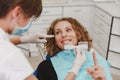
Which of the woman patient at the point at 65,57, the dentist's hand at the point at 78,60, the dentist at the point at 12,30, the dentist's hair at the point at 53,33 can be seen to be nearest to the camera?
the dentist at the point at 12,30

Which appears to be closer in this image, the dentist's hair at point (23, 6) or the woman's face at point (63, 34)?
the dentist's hair at point (23, 6)

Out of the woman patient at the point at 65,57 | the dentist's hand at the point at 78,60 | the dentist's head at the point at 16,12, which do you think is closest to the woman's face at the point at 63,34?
the woman patient at the point at 65,57

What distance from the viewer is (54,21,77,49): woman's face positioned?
1908mm

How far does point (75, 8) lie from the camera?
3.56m

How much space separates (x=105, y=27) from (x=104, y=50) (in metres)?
0.33

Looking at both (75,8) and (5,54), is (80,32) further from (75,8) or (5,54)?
(75,8)

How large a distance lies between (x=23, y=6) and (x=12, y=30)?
0.48ft

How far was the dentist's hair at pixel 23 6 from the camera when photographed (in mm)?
1055

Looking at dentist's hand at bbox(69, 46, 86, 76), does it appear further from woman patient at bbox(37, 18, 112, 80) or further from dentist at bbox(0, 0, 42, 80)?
dentist at bbox(0, 0, 42, 80)

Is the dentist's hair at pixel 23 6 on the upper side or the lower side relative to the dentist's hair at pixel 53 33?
upper

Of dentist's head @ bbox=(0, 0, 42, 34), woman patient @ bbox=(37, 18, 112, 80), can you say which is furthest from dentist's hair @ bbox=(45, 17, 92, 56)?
dentist's head @ bbox=(0, 0, 42, 34)

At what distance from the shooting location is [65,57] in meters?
2.00

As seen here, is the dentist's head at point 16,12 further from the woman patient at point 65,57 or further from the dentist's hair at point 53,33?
the dentist's hair at point 53,33

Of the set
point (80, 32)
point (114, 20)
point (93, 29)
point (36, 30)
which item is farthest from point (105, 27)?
point (80, 32)
